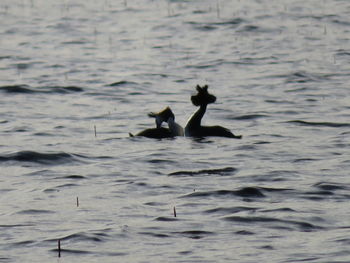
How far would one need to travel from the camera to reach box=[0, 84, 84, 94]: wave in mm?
23859

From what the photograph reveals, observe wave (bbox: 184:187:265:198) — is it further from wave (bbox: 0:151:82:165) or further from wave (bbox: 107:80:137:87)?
wave (bbox: 107:80:137:87)

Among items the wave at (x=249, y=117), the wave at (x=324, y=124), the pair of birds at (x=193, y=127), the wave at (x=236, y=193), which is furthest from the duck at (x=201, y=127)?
the wave at (x=236, y=193)

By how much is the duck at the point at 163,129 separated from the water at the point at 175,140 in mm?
420

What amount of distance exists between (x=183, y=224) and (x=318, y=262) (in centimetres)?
206

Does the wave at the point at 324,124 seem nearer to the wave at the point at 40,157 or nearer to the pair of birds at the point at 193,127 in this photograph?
the pair of birds at the point at 193,127

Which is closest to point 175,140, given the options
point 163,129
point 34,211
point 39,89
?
point 163,129

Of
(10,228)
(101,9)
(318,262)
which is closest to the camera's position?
(318,262)

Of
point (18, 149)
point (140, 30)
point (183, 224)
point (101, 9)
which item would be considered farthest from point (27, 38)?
point (183, 224)

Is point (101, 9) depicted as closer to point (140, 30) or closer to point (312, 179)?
point (140, 30)

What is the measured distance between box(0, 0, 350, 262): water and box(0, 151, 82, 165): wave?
0.15 ft

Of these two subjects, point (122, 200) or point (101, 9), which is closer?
point (122, 200)

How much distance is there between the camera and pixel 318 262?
10531 millimetres

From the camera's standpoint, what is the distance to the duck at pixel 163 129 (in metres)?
17.8

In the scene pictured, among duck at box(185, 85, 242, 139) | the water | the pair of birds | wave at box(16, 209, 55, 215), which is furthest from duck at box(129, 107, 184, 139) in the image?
wave at box(16, 209, 55, 215)
